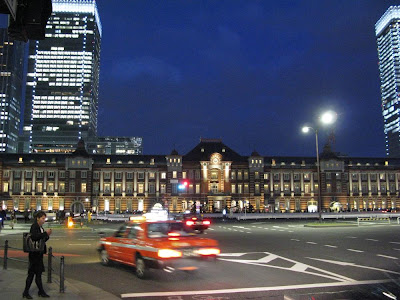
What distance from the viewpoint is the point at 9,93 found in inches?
6954

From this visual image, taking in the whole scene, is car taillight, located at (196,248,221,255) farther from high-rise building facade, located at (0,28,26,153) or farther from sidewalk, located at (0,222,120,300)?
high-rise building facade, located at (0,28,26,153)

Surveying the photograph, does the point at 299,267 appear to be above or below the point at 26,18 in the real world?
below

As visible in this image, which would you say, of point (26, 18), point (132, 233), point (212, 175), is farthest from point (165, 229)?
point (212, 175)

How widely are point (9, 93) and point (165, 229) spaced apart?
18727 centimetres

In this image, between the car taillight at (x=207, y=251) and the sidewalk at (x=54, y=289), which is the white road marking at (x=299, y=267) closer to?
the car taillight at (x=207, y=251)

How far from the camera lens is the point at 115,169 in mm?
94375

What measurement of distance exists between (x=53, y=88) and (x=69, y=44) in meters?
21.6

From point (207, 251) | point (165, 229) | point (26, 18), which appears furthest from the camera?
point (165, 229)

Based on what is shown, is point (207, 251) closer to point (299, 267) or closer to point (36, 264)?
point (299, 267)

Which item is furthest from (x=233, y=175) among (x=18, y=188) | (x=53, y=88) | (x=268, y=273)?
(x=53, y=88)

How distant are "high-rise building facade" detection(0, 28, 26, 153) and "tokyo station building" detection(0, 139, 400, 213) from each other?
9081cm

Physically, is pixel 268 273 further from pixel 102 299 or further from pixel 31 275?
pixel 31 275

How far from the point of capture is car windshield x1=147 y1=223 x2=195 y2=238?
12.0 metres

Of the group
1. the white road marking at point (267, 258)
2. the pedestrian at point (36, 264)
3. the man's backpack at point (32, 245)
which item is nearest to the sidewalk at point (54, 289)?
the pedestrian at point (36, 264)
